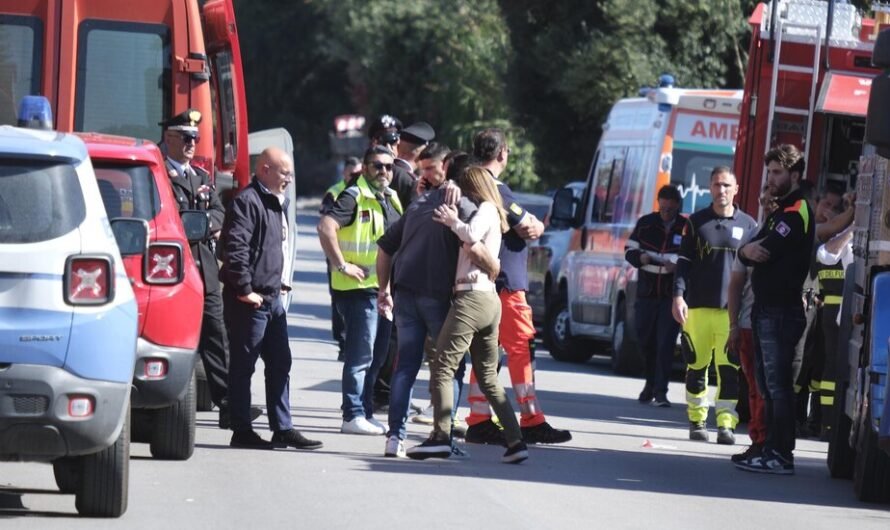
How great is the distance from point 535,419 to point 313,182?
73474mm

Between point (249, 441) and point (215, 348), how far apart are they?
83cm

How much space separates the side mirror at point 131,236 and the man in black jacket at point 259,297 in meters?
2.05

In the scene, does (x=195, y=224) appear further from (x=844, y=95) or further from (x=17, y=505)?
(x=844, y=95)

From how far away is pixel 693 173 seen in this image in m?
17.7

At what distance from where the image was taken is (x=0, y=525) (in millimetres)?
8266

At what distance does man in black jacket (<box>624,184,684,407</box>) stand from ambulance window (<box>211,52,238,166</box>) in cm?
355

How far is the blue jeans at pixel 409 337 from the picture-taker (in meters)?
10.9

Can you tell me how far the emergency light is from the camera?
32.4 ft

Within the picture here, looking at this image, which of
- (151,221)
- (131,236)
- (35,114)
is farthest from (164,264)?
(35,114)

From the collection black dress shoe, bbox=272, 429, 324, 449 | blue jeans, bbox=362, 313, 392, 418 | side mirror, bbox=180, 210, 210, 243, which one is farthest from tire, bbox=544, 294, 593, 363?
side mirror, bbox=180, 210, 210, 243

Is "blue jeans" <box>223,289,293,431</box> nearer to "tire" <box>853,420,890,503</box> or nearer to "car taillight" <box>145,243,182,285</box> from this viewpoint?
"car taillight" <box>145,243,182,285</box>

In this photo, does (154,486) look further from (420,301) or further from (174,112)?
(174,112)

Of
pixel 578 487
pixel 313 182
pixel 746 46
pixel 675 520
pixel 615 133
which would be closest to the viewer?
pixel 675 520

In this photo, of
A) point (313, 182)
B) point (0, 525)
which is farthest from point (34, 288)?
point (313, 182)
